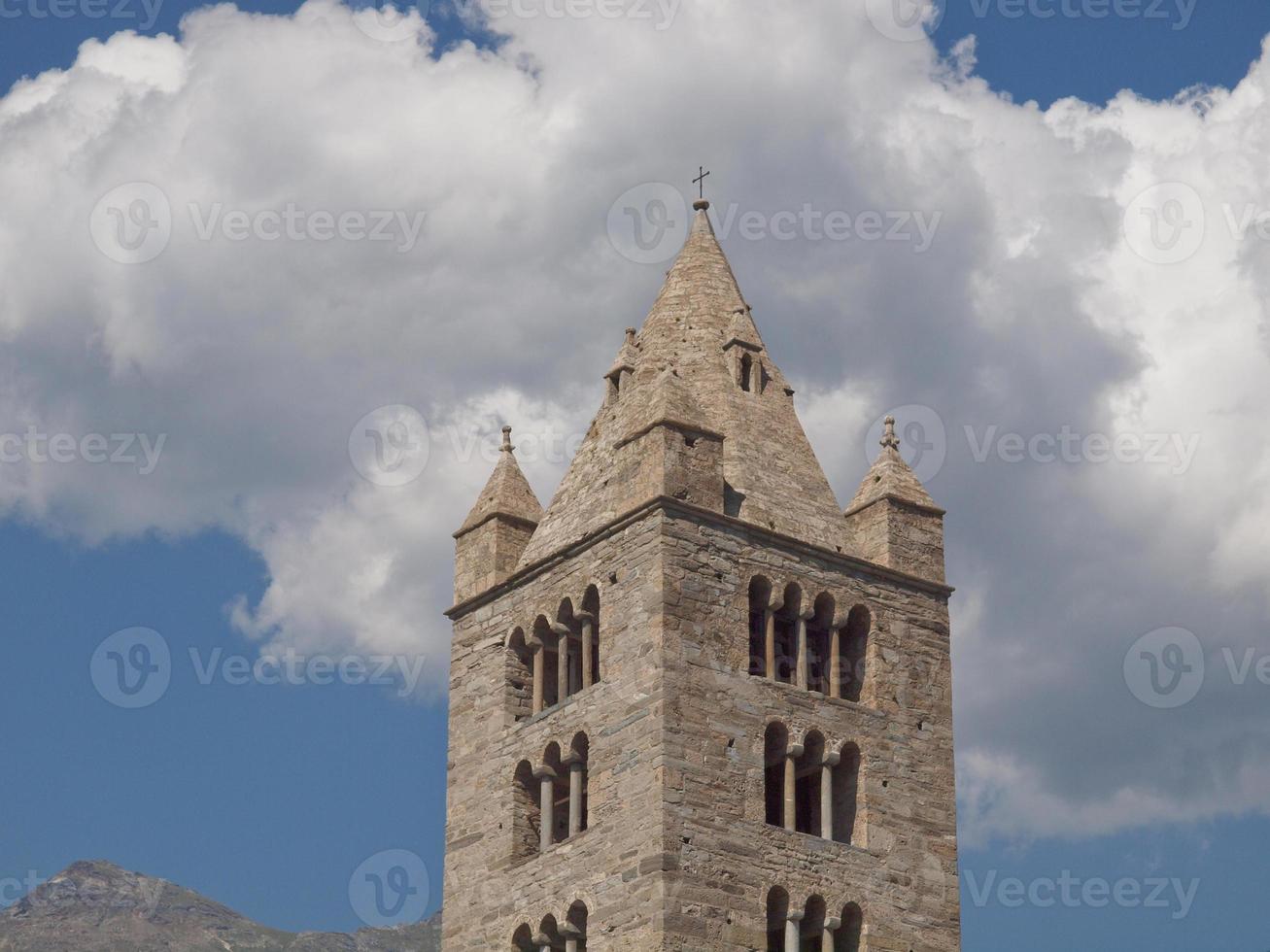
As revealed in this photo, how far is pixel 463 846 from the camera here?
185 feet

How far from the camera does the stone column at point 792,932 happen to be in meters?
51.5

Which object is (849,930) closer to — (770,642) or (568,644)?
(770,642)

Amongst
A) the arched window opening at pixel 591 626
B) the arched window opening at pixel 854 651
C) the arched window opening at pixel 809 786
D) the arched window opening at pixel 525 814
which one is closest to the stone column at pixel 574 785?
the arched window opening at pixel 525 814

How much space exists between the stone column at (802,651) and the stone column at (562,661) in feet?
16.0

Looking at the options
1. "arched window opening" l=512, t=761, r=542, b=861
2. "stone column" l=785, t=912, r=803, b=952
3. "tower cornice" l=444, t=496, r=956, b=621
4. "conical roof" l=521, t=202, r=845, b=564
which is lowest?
"stone column" l=785, t=912, r=803, b=952

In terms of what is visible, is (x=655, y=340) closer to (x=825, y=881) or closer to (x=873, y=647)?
(x=873, y=647)

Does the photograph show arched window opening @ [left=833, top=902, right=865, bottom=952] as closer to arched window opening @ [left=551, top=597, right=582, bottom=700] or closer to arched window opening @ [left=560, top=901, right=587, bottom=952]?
arched window opening @ [left=560, top=901, right=587, bottom=952]

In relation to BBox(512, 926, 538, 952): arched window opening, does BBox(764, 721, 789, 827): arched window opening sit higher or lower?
higher

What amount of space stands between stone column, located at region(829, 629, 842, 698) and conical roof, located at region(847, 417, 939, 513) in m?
3.79

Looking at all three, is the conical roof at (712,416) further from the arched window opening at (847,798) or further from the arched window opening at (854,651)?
the arched window opening at (847,798)

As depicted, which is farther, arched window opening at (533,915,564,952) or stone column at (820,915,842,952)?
arched window opening at (533,915,564,952)

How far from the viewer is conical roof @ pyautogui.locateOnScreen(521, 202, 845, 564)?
2226 inches

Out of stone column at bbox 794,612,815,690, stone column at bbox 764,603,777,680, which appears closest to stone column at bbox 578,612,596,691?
stone column at bbox 764,603,777,680

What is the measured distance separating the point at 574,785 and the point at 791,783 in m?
4.48
